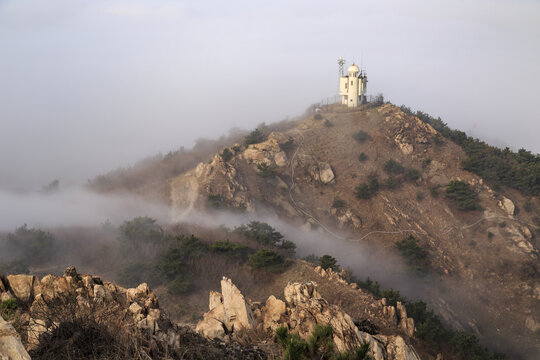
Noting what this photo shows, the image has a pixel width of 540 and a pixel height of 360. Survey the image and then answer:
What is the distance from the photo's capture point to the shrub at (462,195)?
4306 cm

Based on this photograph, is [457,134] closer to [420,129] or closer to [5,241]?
[420,129]

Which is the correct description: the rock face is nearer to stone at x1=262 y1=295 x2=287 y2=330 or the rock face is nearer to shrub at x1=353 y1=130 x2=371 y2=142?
stone at x1=262 y1=295 x2=287 y2=330

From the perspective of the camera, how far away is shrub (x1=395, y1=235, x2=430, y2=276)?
35.9 m

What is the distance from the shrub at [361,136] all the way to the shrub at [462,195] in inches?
405

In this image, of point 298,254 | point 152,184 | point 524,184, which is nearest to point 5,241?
point 152,184

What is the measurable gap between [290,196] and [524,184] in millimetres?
23600

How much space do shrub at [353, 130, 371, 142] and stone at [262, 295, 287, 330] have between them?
115 feet

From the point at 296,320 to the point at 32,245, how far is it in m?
22.5

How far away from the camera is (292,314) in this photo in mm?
14641

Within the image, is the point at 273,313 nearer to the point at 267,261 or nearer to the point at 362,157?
the point at 267,261

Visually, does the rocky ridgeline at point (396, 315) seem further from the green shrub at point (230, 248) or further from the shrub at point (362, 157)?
the shrub at point (362, 157)

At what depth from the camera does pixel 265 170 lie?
45.0m

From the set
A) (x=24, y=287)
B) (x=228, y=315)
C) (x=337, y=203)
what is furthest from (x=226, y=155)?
(x=24, y=287)

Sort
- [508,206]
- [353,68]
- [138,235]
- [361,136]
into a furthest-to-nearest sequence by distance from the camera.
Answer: [353,68]
[361,136]
[508,206]
[138,235]
